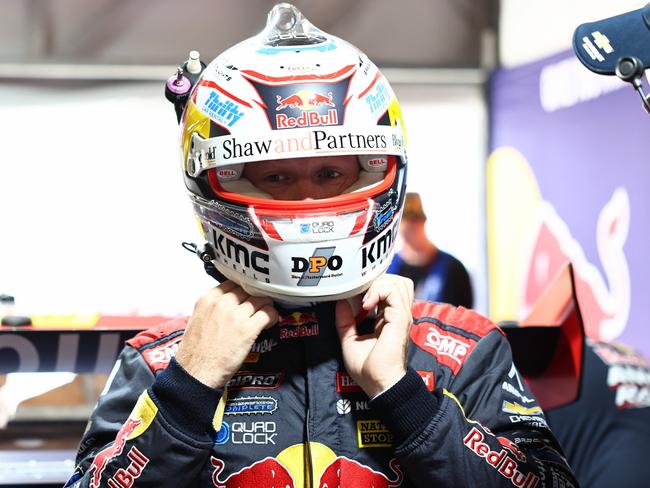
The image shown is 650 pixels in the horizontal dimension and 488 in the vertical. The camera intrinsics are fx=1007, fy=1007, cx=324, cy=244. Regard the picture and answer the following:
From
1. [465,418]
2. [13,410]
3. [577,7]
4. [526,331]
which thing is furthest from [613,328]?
[465,418]

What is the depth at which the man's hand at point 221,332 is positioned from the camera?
4.96 feet

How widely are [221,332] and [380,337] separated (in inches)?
9.6

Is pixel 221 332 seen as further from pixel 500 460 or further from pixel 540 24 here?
pixel 540 24

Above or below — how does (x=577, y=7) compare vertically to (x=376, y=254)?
above

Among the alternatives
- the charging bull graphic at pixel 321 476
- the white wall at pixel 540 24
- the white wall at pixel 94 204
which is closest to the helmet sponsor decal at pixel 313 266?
A: the charging bull graphic at pixel 321 476

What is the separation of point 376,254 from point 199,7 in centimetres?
472

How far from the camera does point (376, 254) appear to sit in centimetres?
164

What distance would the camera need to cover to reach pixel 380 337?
1531mm

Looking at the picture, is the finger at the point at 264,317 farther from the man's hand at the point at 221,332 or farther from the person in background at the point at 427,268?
the person in background at the point at 427,268

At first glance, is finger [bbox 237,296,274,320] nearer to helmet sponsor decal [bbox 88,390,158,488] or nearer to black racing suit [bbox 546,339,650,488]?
helmet sponsor decal [bbox 88,390,158,488]

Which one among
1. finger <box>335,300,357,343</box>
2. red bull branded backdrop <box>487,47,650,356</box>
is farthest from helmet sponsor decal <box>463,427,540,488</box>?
red bull branded backdrop <box>487,47,650,356</box>

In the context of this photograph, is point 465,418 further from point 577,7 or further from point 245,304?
point 577,7

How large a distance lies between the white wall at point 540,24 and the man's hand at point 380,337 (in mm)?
2778

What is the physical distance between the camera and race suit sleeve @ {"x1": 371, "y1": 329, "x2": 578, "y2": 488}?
56.9 inches
